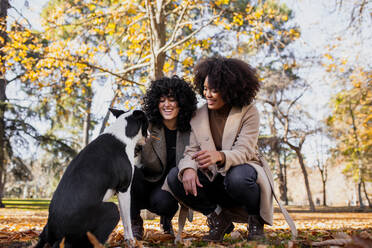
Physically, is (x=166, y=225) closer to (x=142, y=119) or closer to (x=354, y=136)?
(x=142, y=119)

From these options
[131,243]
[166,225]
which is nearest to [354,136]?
[166,225]

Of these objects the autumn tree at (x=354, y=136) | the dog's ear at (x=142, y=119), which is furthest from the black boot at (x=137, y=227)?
the autumn tree at (x=354, y=136)

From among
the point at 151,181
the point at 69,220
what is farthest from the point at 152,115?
the point at 69,220

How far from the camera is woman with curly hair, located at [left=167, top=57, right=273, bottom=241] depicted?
3189mm

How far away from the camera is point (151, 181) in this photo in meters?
3.76

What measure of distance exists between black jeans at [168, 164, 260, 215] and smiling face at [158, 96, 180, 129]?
0.63m

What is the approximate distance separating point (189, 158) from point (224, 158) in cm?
43

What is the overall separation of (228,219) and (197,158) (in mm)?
1034

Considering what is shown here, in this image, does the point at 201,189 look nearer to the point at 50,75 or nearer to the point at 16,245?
the point at 16,245

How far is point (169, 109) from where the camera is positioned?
368cm

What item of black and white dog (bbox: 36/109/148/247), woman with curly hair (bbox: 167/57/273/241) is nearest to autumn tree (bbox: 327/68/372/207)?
woman with curly hair (bbox: 167/57/273/241)

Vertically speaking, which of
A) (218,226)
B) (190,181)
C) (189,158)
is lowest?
(218,226)

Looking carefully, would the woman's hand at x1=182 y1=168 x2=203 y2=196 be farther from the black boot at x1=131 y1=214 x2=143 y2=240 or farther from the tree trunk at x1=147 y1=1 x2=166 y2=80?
the tree trunk at x1=147 y1=1 x2=166 y2=80

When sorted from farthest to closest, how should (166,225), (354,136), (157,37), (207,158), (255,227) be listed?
(354,136) → (157,37) → (166,225) → (255,227) → (207,158)
